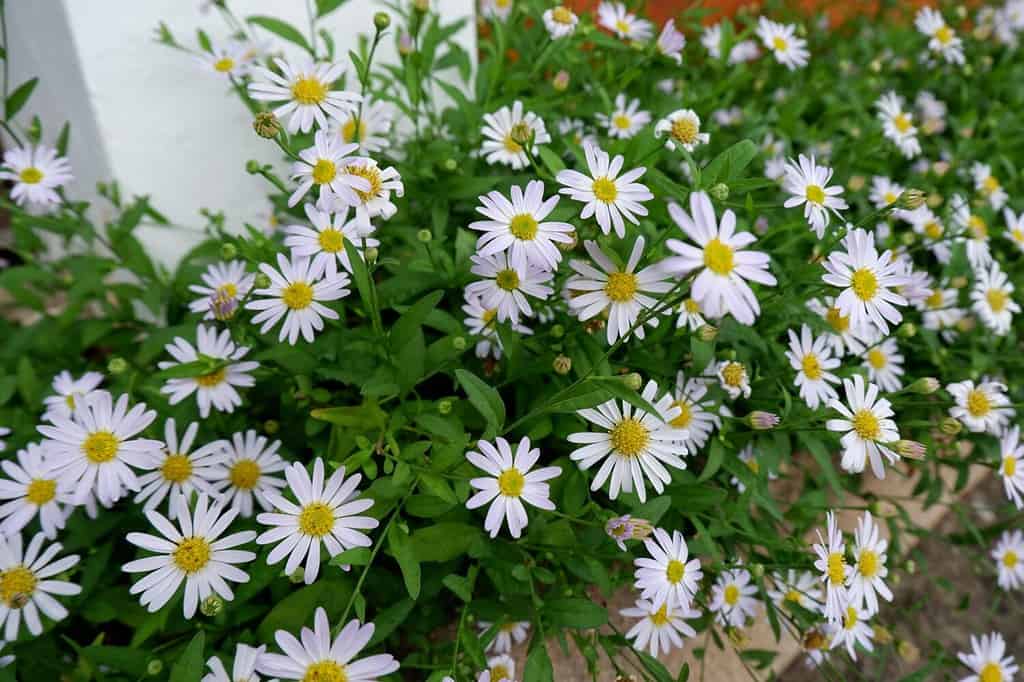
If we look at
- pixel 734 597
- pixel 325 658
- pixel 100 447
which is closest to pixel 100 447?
pixel 100 447

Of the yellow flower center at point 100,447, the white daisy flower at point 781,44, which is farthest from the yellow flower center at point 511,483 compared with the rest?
the white daisy flower at point 781,44

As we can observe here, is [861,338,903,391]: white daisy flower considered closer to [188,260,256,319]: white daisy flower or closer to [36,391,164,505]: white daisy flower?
[188,260,256,319]: white daisy flower

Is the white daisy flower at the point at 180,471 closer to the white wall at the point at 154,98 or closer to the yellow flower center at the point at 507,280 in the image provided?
the yellow flower center at the point at 507,280

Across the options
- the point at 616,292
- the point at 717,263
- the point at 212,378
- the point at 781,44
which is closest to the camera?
the point at 717,263

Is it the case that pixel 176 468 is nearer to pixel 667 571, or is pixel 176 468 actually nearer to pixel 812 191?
pixel 667 571

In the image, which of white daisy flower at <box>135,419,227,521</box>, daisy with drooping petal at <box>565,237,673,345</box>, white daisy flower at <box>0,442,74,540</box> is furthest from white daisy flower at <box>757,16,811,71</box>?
white daisy flower at <box>0,442,74,540</box>

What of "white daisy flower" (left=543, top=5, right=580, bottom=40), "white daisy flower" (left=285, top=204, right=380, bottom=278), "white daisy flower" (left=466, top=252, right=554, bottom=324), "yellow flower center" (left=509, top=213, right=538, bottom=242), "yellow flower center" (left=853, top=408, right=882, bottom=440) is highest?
"white daisy flower" (left=543, top=5, right=580, bottom=40)

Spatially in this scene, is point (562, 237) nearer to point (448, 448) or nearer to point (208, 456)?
point (448, 448)

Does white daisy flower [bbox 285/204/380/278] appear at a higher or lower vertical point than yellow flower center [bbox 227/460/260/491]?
higher
